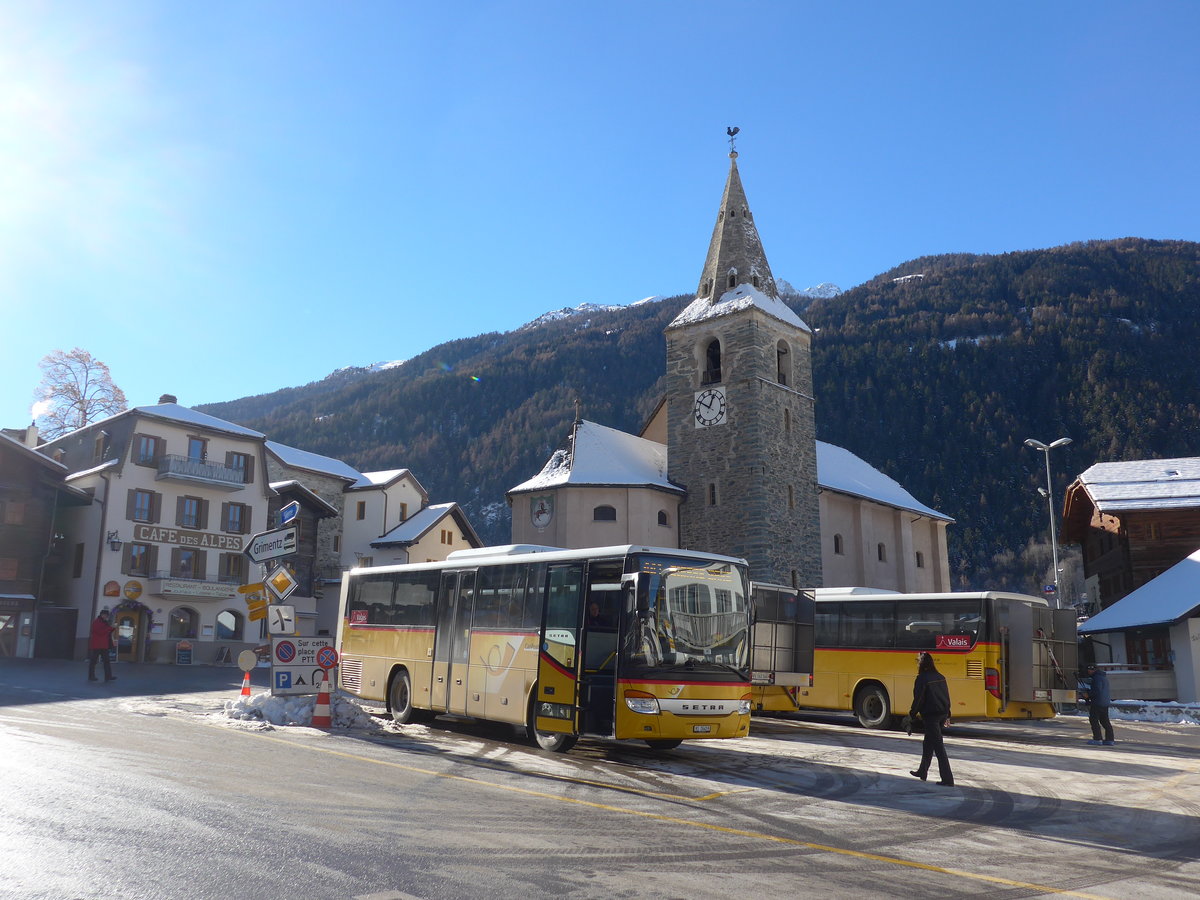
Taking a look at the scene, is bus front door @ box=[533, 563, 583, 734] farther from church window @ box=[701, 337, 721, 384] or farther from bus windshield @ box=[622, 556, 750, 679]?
church window @ box=[701, 337, 721, 384]

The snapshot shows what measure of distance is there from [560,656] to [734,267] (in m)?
34.1

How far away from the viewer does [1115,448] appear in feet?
346

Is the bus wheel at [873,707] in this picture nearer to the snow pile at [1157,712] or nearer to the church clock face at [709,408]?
the snow pile at [1157,712]


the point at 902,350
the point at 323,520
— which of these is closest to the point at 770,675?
the point at 323,520

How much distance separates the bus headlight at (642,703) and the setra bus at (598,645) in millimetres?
17

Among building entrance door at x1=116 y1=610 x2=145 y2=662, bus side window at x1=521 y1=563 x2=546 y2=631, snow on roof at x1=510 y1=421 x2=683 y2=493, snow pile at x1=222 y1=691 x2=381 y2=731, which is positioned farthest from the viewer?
snow on roof at x1=510 y1=421 x2=683 y2=493

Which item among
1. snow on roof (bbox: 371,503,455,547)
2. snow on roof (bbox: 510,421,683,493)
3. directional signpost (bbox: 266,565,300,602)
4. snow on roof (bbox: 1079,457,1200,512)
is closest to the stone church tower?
snow on roof (bbox: 510,421,683,493)

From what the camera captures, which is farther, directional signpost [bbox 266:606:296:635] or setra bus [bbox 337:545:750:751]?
directional signpost [bbox 266:606:296:635]

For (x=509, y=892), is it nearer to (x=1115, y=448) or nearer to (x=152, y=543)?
(x=152, y=543)

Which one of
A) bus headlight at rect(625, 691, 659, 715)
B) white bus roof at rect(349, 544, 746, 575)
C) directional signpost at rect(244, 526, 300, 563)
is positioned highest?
directional signpost at rect(244, 526, 300, 563)

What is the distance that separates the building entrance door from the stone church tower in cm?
2252

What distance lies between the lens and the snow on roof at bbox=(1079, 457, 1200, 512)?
3844cm

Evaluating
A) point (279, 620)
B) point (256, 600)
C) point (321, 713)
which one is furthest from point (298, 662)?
point (256, 600)

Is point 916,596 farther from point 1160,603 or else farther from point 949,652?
point 1160,603
